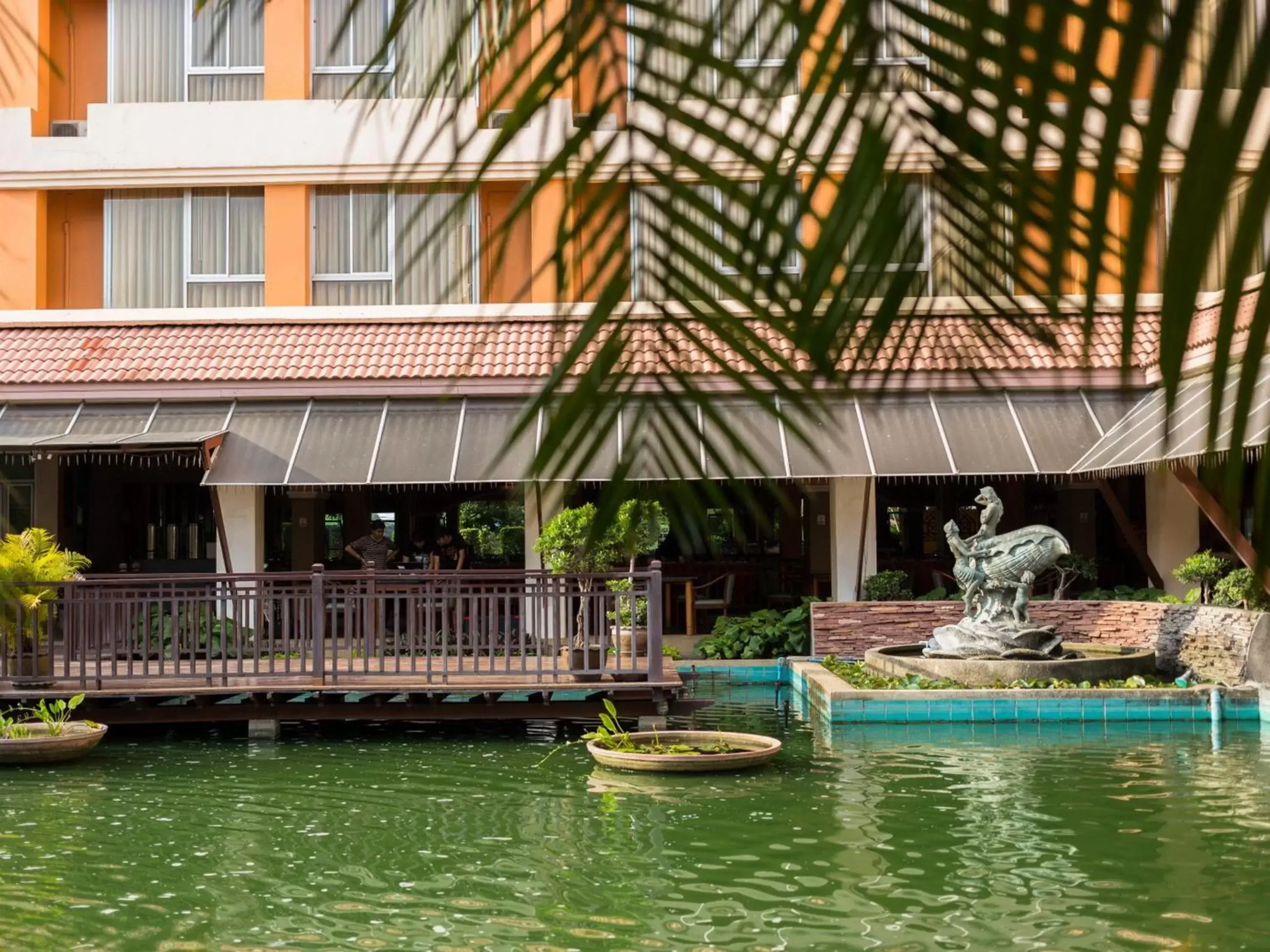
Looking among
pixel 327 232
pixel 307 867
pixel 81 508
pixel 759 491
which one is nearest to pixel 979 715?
pixel 307 867

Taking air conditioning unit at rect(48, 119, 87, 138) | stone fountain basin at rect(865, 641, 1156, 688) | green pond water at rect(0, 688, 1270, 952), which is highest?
air conditioning unit at rect(48, 119, 87, 138)

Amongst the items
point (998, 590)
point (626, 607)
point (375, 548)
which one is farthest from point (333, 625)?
point (998, 590)

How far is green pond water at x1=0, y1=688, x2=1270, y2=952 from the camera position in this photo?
21.6 feet

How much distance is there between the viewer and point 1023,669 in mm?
13680

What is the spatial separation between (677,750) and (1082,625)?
7356 millimetres

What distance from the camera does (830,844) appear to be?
8289 millimetres

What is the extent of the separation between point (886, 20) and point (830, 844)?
829 cm

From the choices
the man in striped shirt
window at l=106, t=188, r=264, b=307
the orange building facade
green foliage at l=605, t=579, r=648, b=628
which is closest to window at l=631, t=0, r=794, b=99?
green foliage at l=605, t=579, r=648, b=628

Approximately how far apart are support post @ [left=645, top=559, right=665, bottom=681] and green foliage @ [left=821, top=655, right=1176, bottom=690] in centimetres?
230

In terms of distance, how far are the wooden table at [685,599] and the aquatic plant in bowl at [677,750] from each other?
756cm

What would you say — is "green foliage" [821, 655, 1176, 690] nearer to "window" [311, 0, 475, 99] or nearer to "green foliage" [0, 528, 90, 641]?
"green foliage" [0, 528, 90, 641]

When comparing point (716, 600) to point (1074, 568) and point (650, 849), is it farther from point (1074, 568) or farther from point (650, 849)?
point (650, 849)

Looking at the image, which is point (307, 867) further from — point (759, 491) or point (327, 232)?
point (327, 232)

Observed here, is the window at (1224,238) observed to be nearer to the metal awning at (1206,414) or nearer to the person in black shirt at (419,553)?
the metal awning at (1206,414)
